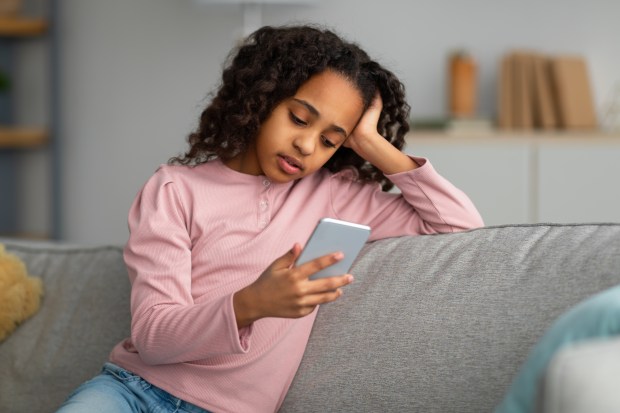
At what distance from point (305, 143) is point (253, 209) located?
165 millimetres

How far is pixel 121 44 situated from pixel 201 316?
3592mm

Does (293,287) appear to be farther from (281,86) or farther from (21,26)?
(21,26)

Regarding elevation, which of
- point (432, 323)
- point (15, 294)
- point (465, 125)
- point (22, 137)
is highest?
point (432, 323)

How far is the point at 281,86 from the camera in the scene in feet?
5.41

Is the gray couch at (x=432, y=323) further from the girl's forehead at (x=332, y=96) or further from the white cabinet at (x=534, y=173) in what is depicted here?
the white cabinet at (x=534, y=173)

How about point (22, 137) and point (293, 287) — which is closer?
point (293, 287)

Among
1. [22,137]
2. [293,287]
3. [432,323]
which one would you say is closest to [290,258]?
[293,287]

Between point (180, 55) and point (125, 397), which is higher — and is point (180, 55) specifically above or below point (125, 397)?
below

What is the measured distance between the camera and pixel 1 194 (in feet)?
16.4

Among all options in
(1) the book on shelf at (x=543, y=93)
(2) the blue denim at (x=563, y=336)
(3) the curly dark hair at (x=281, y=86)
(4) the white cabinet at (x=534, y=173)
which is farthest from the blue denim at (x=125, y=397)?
(1) the book on shelf at (x=543, y=93)

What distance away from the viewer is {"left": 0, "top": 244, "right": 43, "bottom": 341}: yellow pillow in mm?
1825

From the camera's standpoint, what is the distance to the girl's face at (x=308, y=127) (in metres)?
1.59

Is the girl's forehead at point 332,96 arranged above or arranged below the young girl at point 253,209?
above

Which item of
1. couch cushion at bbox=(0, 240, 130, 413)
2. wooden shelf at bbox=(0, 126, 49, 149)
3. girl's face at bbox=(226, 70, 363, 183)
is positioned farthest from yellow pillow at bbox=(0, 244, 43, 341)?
wooden shelf at bbox=(0, 126, 49, 149)
